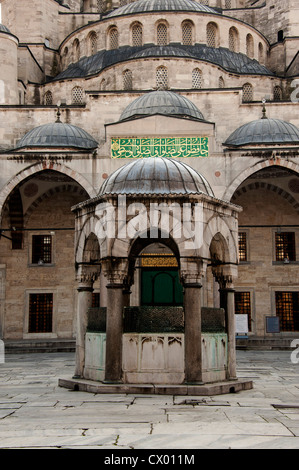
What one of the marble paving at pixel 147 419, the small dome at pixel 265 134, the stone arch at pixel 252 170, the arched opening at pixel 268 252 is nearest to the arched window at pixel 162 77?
the small dome at pixel 265 134

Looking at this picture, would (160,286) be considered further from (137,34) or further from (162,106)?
(137,34)

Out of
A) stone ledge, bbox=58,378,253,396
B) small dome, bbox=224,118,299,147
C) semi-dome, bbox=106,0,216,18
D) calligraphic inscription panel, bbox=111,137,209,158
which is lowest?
stone ledge, bbox=58,378,253,396

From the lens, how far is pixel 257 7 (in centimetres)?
2475

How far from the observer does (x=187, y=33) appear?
20797 millimetres

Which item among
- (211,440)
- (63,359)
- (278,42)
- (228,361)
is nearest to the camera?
(211,440)

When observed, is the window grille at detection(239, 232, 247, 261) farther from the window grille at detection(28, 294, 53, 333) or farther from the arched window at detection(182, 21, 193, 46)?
the arched window at detection(182, 21, 193, 46)

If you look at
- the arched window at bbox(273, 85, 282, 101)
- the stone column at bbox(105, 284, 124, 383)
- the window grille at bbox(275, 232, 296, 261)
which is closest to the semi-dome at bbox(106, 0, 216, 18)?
the arched window at bbox(273, 85, 282, 101)

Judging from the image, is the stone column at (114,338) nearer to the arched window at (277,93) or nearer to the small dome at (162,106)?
the small dome at (162,106)

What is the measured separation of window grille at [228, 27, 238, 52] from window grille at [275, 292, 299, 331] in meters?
9.50

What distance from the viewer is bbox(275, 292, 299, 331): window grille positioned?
17.6 metres

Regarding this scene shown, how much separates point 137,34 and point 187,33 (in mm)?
1825

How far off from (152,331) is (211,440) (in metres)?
2.66
